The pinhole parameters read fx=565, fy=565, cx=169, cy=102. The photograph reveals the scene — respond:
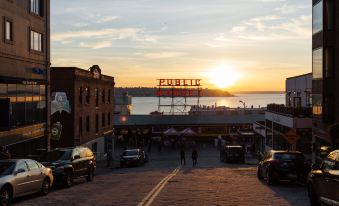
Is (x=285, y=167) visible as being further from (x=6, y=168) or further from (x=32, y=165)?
(x=6, y=168)

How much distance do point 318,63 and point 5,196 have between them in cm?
2717

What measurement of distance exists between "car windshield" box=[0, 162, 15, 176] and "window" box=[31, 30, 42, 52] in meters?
20.8

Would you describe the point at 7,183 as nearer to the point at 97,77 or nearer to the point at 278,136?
the point at 278,136

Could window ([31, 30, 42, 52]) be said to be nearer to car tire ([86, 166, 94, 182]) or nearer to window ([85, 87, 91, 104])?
car tire ([86, 166, 94, 182])

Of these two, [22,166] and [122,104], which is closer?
[22,166]

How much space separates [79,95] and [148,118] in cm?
3615

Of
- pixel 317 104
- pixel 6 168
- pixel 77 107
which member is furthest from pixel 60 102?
pixel 6 168

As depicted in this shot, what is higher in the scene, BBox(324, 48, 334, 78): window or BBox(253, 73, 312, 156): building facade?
BBox(324, 48, 334, 78): window

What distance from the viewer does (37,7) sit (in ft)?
129

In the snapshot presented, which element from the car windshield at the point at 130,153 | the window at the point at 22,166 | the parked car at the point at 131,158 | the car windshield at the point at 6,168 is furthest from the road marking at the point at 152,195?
the car windshield at the point at 130,153

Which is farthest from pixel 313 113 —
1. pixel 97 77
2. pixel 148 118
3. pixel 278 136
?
pixel 148 118

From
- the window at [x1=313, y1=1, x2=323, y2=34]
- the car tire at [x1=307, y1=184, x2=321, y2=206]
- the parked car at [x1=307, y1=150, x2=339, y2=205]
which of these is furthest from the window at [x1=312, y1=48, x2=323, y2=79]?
the car tire at [x1=307, y1=184, x2=321, y2=206]

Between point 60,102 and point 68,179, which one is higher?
point 60,102

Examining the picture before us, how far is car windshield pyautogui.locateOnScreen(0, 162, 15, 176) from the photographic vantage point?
1761cm
